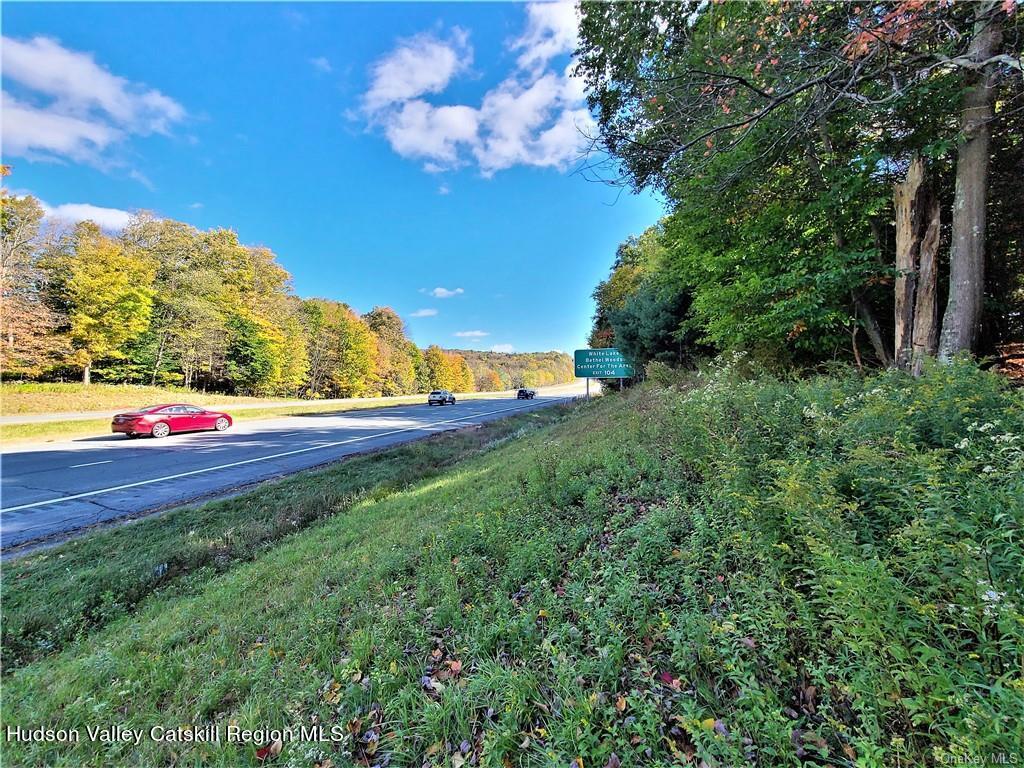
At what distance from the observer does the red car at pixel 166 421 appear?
15.5 meters

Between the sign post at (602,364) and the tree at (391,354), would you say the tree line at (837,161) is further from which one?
the tree at (391,354)

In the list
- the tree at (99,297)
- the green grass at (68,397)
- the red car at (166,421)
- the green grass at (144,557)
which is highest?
the tree at (99,297)

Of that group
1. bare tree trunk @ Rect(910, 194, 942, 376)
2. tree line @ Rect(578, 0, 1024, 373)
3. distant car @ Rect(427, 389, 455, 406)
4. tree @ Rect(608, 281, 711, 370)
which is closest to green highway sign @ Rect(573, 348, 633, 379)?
tree @ Rect(608, 281, 711, 370)

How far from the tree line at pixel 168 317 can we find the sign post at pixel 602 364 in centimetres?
2991

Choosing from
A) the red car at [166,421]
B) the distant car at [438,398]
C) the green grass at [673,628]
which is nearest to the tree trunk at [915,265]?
the green grass at [673,628]

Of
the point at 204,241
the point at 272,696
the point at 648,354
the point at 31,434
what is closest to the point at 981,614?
the point at 272,696

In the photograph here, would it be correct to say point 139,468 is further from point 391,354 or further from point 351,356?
point 391,354

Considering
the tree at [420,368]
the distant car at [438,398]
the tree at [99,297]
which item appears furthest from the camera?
the tree at [420,368]

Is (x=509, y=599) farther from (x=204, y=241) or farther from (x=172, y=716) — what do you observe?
(x=204, y=241)

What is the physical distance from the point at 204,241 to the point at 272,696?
45.9m

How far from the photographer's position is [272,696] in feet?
8.49

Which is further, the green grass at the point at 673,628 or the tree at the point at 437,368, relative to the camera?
the tree at the point at 437,368

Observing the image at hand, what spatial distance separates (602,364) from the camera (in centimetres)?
2222

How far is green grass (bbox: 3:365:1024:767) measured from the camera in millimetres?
1645
